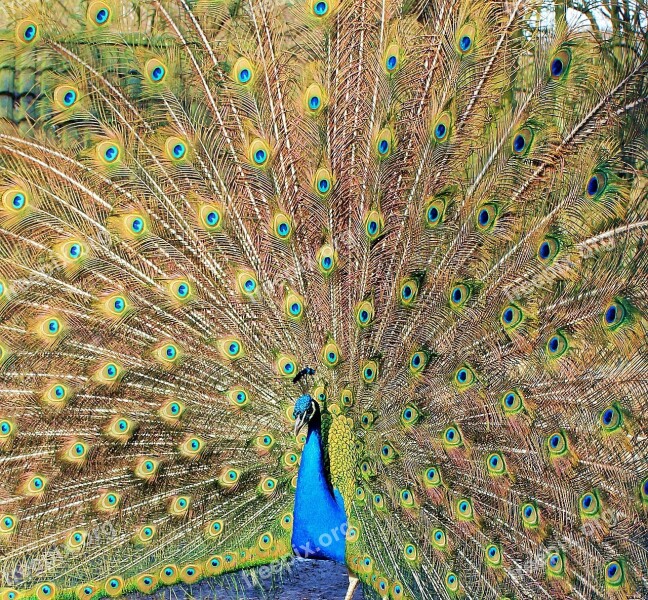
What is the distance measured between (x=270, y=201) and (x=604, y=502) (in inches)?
64.2

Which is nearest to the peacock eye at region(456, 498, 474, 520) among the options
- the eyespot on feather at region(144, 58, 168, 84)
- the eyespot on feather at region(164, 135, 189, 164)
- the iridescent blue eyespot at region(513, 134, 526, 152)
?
the iridescent blue eyespot at region(513, 134, 526, 152)

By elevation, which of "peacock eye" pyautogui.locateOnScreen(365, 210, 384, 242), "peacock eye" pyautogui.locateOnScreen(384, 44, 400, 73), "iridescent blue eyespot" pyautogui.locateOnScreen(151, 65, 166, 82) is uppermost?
"iridescent blue eyespot" pyautogui.locateOnScreen(151, 65, 166, 82)

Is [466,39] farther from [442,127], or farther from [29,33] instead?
[29,33]

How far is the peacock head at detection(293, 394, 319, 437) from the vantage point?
2758 millimetres

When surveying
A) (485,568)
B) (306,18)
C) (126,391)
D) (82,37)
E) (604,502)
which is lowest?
(485,568)

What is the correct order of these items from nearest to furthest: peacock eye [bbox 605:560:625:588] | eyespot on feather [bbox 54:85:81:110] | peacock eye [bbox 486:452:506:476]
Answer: peacock eye [bbox 605:560:625:588] < peacock eye [bbox 486:452:506:476] < eyespot on feather [bbox 54:85:81:110]

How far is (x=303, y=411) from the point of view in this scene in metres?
2.78

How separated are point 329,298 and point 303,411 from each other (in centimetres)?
47

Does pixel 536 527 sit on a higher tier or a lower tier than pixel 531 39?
lower

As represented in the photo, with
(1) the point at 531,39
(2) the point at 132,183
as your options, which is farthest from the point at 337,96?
(2) the point at 132,183

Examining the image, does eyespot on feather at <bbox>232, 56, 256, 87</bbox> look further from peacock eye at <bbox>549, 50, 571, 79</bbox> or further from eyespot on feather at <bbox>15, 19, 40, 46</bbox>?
peacock eye at <bbox>549, 50, 571, 79</bbox>

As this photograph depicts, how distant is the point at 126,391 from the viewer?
10.4 feet

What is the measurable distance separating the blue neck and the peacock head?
0.07 m

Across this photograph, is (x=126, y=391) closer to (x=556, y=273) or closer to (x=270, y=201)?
(x=270, y=201)
